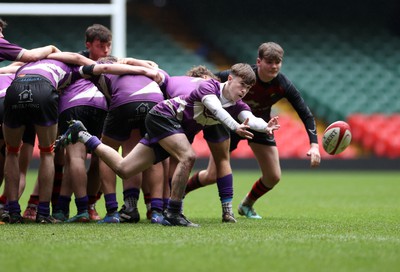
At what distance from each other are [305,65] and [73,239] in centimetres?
1745

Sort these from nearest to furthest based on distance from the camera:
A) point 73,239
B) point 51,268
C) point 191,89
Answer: point 51,268
point 73,239
point 191,89

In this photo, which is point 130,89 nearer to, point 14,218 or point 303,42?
point 14,218

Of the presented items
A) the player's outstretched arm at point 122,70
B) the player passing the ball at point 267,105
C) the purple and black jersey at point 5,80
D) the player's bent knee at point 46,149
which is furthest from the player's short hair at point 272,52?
the purple and black jersey at point 5,80

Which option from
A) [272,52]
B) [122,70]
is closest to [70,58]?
[122,70]

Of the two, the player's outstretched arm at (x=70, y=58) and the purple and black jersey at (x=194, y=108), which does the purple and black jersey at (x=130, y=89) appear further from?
the purple and black jersey at (x=194, y=108)

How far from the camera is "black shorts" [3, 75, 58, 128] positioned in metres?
7.02

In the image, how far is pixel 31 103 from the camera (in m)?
7.02

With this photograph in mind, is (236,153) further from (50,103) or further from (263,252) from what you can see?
(263,252)

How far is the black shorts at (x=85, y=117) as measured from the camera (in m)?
7.66

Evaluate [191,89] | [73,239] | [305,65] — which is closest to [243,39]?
[305,65]

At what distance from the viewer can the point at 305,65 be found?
890 inches

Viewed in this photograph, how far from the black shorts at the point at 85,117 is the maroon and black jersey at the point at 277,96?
4.49ft

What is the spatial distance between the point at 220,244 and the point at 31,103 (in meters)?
2.43

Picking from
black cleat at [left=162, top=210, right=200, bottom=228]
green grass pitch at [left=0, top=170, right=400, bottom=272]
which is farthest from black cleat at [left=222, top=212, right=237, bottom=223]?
Result: black cleat at [left=162, top=210, right=200, bottom=228]
